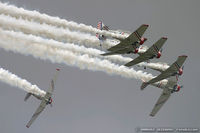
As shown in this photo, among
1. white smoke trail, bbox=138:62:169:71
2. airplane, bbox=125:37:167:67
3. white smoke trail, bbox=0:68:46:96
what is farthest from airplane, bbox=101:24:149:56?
white smoke trail, bbox=0:68:46:96

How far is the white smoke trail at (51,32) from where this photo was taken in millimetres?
33938

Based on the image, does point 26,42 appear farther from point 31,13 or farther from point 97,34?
point 97,34

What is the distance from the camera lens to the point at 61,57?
41.8m

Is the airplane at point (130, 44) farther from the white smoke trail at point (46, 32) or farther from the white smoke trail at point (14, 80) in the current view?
the white smoke trail at point (14, 80)

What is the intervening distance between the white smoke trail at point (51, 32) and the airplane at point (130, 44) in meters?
3.24

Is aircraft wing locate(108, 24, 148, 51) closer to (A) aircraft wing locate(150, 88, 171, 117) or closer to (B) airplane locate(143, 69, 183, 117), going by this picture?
(B) airplane locate(143, 69, 183, 117)

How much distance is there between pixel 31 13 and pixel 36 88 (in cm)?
1567

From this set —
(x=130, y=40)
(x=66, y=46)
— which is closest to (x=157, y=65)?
(x=130, y=40)

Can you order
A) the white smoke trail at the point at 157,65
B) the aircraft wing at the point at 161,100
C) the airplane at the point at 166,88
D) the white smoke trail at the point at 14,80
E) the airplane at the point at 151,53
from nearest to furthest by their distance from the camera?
1. the white smoke trail at the point at 14,80
2. the airplane at the point at 151,53
3. the white smoke trail at the point at 157,65
4. the airplane at the point at 166,88
5. the aircraft wing at the point at 161,100

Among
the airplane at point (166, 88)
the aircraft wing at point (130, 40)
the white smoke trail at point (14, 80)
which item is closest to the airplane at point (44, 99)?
the white smoke trail at point (14, 80)

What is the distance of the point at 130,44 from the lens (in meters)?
40.9

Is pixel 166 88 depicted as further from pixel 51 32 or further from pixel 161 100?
pixel 51 32

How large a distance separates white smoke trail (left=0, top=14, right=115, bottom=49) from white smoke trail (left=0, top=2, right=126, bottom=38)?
0.44 metres

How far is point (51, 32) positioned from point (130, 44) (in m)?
7.80
